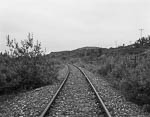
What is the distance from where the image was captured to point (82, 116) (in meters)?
6.60

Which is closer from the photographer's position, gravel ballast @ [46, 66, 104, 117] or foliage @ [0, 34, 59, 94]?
gravel ballast @ [46, 66, 104, 117]

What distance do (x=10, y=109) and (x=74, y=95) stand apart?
2959 millimetres

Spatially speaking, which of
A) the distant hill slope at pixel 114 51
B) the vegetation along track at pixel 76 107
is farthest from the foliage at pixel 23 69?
the distant hill slope at pixel 114 51

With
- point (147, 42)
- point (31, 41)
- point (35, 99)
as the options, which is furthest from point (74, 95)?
point (147, 42)

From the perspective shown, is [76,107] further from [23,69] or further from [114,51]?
[114,51]

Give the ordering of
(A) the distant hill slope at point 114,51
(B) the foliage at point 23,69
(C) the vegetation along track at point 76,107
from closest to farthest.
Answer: (C) the vegetation along track at point 76,107
(B) the foliage at point 23,69
(A) the distant hill slope at point 114,51

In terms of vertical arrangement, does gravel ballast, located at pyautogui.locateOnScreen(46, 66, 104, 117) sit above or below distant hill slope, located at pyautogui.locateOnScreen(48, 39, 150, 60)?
below

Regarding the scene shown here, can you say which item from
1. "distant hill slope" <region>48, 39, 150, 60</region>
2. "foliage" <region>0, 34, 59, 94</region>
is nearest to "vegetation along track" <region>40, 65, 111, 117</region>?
"foliage" <region>0, 34, 59, 94</region>

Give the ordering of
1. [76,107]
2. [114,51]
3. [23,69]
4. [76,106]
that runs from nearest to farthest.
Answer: [76,107] < [76,106] < [23,69] < [114,51]

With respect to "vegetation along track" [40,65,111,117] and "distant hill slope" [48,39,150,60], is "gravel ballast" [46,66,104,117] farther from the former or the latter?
"distant hill slope" [48,39,150,60]

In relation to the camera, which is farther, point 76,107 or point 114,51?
point 114,51

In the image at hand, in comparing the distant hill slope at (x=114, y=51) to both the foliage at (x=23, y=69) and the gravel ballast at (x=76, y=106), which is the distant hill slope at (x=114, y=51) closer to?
the foliage at (x=23, y=69)

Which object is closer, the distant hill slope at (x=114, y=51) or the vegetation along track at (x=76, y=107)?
the vegetation along track at (x=76, y=107)

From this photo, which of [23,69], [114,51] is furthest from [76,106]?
[114,51]
